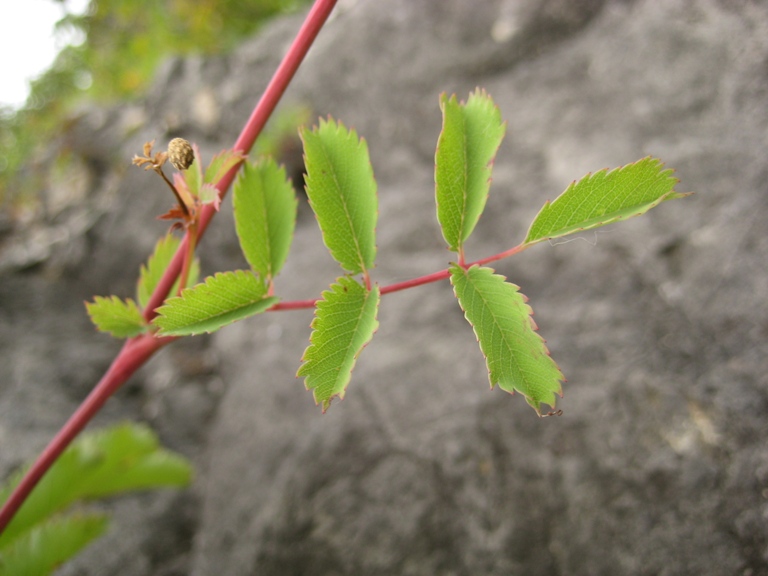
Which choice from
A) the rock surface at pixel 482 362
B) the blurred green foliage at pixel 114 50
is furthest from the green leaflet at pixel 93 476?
the blurred green foliage at pixel 114 50

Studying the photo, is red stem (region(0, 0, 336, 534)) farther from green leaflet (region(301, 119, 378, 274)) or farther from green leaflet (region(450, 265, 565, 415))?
green leaflet (region(450, 265, 565, 415))

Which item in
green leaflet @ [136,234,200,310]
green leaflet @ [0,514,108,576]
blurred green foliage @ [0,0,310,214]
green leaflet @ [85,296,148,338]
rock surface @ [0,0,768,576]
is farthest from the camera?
blurred green foliage @ [0,0,310,214]

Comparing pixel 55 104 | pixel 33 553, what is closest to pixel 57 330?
pixel 33 553

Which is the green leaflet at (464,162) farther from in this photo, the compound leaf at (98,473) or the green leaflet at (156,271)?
the compound leaf at (98,473)

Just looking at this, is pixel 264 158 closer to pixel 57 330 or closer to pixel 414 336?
pixel 414 336

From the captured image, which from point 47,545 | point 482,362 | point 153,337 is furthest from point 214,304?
point 482,362

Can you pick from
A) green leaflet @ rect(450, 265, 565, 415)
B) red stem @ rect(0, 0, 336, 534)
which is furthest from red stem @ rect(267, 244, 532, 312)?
red stem @ rect(0, 0, 336, 534)

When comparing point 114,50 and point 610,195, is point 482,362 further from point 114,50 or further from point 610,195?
point 114,50
